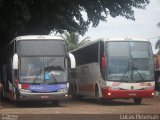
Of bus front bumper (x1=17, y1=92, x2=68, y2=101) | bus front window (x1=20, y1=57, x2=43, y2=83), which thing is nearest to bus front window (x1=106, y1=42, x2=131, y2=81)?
bus front bumper (x1=17, y1=92, x2=68, y2=101)

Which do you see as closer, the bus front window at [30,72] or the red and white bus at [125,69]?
the bus front window at [30,72]

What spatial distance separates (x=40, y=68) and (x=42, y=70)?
0.40ft

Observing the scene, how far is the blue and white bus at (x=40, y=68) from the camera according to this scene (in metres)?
23.1

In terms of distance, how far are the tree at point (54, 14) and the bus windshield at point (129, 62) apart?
3.96 m

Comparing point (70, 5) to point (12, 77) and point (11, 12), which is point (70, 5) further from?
point (12, 77)

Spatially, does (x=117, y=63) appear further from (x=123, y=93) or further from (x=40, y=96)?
(x=40, y=96)

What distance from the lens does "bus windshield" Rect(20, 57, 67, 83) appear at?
2311 centimetres

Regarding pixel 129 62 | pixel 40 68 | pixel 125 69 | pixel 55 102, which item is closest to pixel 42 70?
pixel 40 68

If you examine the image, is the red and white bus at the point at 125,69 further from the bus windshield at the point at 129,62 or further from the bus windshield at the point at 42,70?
the bus windshield at the point at 42,70

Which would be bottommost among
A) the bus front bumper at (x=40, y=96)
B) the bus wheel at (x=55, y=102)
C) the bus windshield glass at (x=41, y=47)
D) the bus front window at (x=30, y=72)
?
the bus wheel at (x=55, y=102)

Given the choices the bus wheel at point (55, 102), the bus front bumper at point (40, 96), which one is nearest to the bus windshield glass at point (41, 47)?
the bus front bumper at point (40, 96)

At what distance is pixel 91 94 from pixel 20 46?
5.73 m

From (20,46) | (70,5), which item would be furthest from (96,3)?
(20,46)

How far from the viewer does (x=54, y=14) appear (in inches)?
1062
